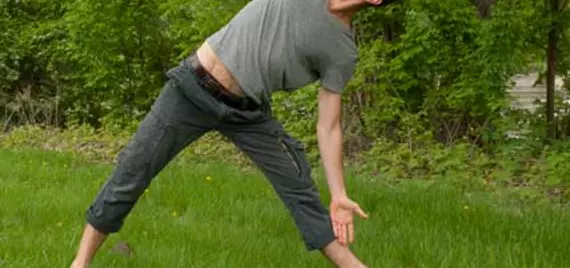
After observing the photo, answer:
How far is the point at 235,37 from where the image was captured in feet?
14.9

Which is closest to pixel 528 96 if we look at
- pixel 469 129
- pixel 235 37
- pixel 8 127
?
pixel 469 129

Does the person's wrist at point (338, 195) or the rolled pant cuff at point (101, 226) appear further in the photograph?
the rolled pant cuff at point (101, 226)

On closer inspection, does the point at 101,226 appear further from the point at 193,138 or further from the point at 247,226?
the point at 247,226

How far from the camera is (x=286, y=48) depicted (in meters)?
4.37

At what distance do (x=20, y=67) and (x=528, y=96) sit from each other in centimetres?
930

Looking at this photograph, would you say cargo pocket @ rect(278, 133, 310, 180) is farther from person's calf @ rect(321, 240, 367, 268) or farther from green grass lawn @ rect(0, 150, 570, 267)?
green grass lawn @ rect(0, 150, 570, 267)

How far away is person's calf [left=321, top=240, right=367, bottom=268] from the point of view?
4.66 meters

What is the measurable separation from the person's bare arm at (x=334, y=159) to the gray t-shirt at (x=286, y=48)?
9 centimetres

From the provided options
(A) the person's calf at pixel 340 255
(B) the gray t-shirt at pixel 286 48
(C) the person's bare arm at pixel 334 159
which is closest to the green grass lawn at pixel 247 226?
(A) the person's calf at pixel 340 255

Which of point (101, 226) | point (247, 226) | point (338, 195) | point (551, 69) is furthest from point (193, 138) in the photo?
point (551, 69)

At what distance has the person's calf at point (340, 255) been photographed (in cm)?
466

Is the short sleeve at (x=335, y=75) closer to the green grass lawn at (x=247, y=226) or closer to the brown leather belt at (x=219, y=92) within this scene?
the brown leather belt at (x=219, y=92)

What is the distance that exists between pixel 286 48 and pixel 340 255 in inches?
40.9

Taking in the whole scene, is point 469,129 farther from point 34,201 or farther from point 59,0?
point 59,0
